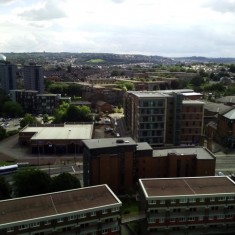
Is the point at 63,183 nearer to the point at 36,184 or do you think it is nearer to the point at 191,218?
the point at 36,184

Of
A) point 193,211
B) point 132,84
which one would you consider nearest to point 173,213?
point 193,211

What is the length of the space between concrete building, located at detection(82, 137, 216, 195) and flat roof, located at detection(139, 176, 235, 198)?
7429mm

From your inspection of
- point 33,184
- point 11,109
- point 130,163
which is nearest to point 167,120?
point 130,163

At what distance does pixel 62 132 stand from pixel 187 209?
43826 millimetres

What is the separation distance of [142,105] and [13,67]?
83029 mm

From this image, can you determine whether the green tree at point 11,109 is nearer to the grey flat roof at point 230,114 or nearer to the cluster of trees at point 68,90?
the cluster of trees at point 68,90

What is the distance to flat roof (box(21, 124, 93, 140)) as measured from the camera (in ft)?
230

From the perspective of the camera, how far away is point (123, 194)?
46.6m

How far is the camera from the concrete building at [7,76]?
132750 millimetres

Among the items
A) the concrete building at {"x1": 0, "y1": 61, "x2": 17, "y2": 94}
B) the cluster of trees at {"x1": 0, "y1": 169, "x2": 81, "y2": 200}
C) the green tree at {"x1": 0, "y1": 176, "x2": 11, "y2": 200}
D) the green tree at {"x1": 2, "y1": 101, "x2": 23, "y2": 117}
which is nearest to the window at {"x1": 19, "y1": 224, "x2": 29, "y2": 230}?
the cluster of trees at {"x1": 0, "y1": 169, "x2": 81, "y2": 200}

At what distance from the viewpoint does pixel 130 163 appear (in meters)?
46.1

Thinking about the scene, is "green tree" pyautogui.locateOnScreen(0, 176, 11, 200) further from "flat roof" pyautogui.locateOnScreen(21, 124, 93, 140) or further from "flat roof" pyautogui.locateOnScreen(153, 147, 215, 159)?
"flat roof" pyautogui.locateOnScreen(21, 124, 93, 140)

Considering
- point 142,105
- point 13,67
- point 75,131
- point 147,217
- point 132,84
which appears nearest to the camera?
point 147,217

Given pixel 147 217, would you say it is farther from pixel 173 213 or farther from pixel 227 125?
pixel 227 125
